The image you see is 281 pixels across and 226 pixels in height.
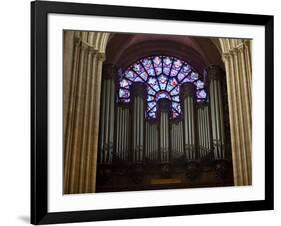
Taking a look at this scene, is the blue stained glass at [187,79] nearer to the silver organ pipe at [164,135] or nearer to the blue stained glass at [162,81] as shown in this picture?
the blue stained glass at [162,81]

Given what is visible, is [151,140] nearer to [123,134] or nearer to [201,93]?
[123,134]

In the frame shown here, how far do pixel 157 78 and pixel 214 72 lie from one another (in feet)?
1.14

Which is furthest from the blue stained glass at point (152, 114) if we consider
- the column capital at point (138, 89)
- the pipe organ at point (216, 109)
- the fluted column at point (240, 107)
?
the fluted column at point (240, 107)

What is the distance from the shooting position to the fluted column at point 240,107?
2.67m

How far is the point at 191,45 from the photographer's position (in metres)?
2.57

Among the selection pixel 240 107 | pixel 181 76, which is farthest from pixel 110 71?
pixel 240 107

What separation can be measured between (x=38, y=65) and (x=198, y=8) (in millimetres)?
987

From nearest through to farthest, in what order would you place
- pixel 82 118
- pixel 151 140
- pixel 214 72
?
pixel 82 118, pixel 151 140, pixel 214 72

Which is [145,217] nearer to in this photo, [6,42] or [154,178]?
[154,178]

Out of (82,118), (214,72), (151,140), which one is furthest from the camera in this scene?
(214,72)

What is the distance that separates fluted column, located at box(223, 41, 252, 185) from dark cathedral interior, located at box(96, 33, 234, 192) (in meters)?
0.05

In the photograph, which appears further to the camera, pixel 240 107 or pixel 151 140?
pixel 240 107

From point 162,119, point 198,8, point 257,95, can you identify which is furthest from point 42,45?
point 257,95

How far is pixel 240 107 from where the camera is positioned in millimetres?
2695
